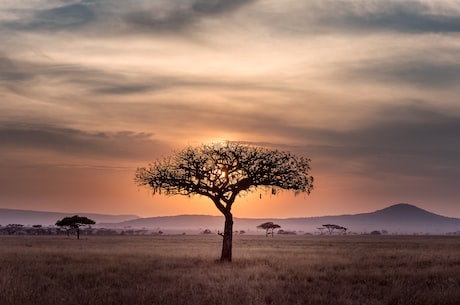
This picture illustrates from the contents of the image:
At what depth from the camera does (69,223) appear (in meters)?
126

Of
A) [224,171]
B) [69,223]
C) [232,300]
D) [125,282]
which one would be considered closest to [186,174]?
[224,171]

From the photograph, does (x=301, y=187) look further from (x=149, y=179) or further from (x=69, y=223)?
(x=69, y=223)

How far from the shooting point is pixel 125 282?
93.5 ft

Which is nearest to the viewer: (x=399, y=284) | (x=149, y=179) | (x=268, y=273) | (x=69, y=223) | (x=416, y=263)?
(x=399, y=284)

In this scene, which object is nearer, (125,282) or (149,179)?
(125,282)

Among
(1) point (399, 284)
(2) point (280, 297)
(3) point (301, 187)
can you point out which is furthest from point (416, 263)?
(2) point (280, 297)

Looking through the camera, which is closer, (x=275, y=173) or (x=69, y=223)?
(x=275, y=173)

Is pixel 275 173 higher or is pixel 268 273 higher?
pixel 275 173

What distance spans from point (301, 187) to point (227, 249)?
301 inches

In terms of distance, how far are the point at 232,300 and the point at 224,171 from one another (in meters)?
24.3

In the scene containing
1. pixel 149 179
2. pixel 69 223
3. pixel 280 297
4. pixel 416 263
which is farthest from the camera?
pixel 69 223

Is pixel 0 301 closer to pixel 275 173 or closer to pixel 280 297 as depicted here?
pixel 280 297

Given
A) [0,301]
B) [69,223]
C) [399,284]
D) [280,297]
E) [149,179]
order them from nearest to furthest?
[0,301], [280,297], [399,284], [149,179], [69,223]

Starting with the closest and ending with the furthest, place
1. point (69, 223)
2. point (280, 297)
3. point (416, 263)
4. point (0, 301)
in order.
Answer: point (0, 301)
point (280, 297)
point (416, 263)
point (69, 223)
